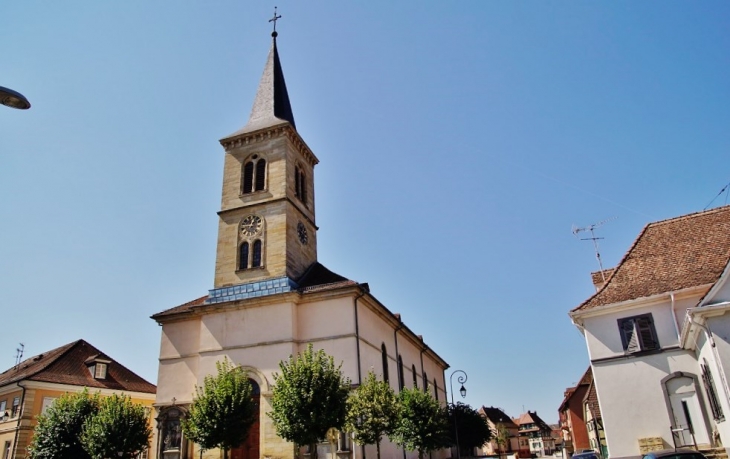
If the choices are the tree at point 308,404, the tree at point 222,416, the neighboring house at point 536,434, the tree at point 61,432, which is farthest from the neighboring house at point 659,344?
the neighboring house at point 536,434

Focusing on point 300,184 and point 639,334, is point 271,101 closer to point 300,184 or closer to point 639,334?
point 300,184

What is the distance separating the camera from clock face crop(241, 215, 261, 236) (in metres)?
30.5

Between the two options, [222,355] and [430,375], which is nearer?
[222,355]

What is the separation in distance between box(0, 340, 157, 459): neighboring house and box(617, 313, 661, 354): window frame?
24290 millimetres

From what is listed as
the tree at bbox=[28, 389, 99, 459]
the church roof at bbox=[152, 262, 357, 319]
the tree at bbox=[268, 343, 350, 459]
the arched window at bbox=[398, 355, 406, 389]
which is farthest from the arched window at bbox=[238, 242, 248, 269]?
the arched window at bbox=[398, 355, 406, 389]

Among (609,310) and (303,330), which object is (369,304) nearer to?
(303,330)

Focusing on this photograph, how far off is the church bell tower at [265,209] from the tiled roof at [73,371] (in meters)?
15.7

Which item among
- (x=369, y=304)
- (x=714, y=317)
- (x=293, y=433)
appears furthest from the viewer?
(x=369, y=304)

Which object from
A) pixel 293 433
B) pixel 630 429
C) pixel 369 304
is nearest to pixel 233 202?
pixel 369 304

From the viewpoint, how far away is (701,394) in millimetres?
19266

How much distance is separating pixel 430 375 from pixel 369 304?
2089cm

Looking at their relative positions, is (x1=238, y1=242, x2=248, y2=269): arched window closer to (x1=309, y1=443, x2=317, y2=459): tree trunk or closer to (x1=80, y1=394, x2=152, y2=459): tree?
(x1=80, y1=394, x2=152, y2=459): tree

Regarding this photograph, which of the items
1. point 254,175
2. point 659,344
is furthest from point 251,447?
point 659,344

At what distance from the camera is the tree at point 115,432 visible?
24.2m
